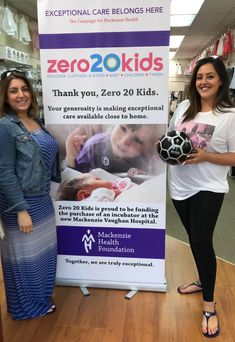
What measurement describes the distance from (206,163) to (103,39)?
3.10 feet

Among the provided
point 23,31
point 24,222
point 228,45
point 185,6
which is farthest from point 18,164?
point 228,45

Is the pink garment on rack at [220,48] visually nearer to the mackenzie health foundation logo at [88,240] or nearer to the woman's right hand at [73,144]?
the woman's right hand at [73,144]

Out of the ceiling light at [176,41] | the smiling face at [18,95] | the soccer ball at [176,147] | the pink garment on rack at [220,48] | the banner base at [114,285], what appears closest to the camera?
the soccer ball at [176,147]

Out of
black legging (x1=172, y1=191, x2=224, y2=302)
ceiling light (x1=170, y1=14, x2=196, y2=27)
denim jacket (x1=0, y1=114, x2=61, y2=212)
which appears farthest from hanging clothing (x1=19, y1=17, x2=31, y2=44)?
black legging (x1=172, y1=191, x2=224, y2=302)

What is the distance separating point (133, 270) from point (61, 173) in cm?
83

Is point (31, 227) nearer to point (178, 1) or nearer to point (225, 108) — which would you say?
point (225, 108)

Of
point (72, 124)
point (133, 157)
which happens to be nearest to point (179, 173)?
point (133, 157)

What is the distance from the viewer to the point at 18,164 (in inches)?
69.2

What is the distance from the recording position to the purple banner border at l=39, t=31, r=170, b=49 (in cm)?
187

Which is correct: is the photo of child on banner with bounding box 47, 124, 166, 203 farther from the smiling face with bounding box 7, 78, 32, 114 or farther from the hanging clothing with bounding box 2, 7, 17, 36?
the hanging clothing with bounding box 2, 7, 17, 36

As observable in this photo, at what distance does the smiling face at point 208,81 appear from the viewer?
172cm

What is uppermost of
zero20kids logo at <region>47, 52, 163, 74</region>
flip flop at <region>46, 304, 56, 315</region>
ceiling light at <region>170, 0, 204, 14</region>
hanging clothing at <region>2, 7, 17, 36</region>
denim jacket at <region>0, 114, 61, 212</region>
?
ceiling light at <region>170, 0, 204, 14</region>

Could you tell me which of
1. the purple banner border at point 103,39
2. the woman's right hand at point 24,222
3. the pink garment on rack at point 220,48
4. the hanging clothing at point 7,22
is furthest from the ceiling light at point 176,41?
the woman's right hand at point 24,222

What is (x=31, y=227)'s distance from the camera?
182 centimetres
